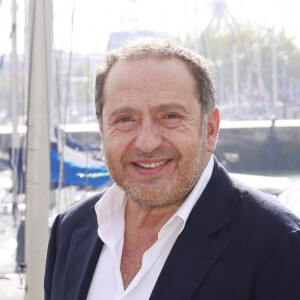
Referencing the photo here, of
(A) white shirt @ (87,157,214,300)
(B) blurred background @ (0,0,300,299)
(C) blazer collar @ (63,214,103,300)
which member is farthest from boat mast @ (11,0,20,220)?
(A) white shirt @ (87,157,214,300)

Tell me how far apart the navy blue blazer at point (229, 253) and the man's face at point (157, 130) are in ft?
0.32

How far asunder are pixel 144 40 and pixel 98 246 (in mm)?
626

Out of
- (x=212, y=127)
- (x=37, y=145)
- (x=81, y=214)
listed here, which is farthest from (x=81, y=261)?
(x=37, y=145)

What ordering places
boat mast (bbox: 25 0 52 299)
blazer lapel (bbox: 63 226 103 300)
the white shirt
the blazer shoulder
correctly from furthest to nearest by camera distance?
boat mast (bbox: 25 0 52 299), the blazer shoulder, blazer lapel (bbox: 63 226 103 300), the white shirt

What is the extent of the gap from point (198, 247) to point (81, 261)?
407 mm

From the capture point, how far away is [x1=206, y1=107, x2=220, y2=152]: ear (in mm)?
1725

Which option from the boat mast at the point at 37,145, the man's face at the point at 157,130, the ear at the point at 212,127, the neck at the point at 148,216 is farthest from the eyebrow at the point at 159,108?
the boat mast at the point at 37,145

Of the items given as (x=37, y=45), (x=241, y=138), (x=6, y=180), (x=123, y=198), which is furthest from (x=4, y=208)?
(x=123, y=198)

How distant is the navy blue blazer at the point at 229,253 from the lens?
1.42 metres

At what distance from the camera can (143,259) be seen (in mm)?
1606

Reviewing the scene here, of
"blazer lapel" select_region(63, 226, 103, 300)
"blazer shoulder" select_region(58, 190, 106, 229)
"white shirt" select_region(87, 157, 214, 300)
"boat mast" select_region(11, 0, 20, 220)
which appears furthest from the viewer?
"boat mast" select_region(11, 0, 20, 220)

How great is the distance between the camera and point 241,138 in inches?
572

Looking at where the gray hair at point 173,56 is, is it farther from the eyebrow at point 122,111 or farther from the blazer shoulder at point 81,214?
the blazer shoulder at point 81,214

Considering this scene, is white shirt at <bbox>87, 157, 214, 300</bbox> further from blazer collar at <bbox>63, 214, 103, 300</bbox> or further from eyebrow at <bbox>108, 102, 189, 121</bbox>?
eyebrow at <bbox>108, 102, 189, 121</bbox>
